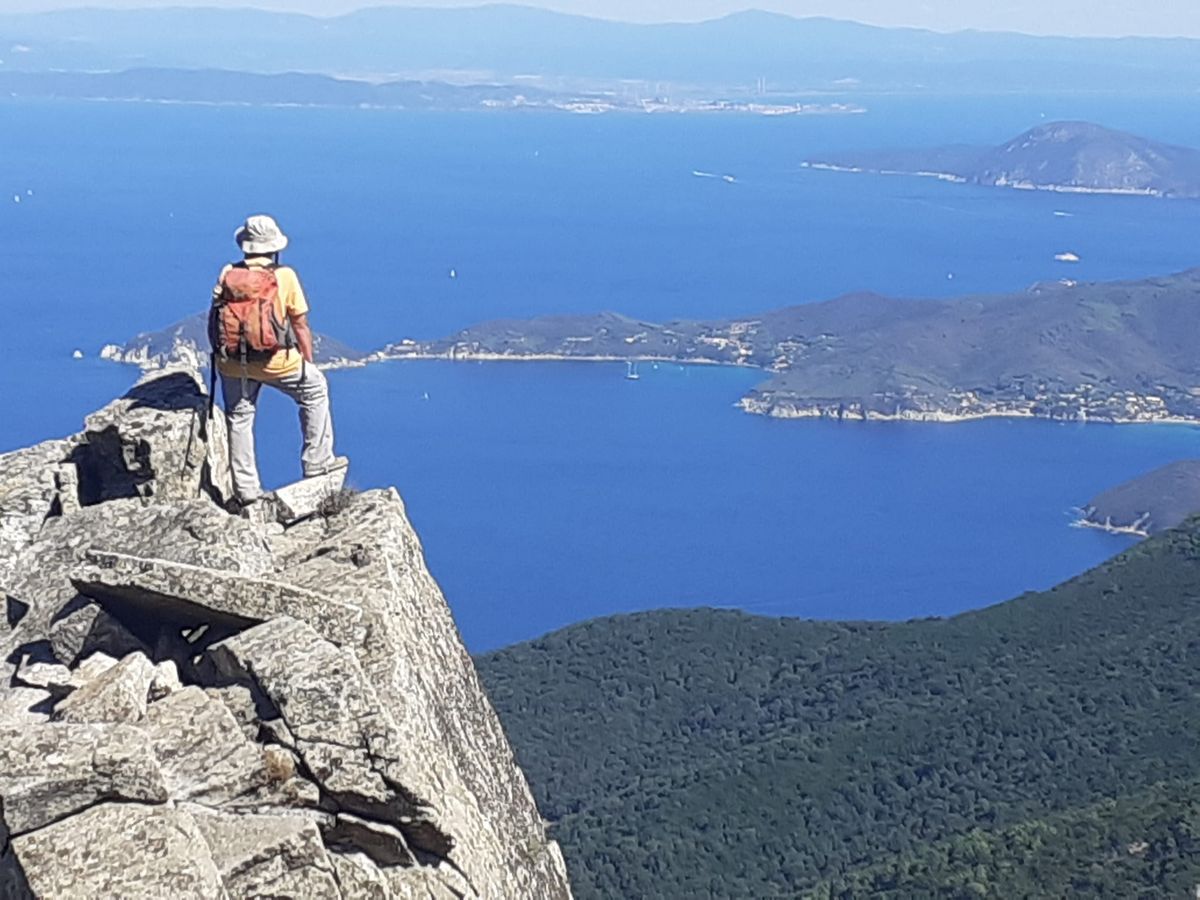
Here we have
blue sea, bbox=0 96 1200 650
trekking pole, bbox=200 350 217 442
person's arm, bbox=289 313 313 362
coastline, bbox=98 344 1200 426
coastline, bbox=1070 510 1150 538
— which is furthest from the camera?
coastline, bbox=98 344 1200 426

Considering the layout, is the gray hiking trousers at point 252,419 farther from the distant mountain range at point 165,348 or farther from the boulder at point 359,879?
the distant mountain range at point 165,348

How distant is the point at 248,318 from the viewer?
30.2 feet

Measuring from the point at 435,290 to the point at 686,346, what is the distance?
27199mm

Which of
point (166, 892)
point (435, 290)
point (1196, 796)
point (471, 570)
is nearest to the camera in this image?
point (166, 892)

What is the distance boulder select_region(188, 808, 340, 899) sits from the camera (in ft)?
17.9

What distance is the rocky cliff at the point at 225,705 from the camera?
5.45 meters

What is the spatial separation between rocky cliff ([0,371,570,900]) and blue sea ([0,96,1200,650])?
165 feet

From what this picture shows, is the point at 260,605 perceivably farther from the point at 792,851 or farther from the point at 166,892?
the point at 792,851

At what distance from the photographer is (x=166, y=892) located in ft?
16.8

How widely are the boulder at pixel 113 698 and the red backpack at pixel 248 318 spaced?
311 cm

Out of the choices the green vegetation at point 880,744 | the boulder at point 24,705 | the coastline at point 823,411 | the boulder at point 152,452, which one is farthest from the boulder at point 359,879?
the coastline at point 823,411

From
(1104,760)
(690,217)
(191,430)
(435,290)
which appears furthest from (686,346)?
(191,430)

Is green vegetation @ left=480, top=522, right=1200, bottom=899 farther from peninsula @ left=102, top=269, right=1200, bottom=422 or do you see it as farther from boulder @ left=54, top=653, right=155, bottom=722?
peninsula @ left=102, top=269, right=1200, bottom=422

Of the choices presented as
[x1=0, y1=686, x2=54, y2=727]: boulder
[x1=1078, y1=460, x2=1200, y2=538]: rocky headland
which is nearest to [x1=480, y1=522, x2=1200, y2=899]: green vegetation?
[x1=0, y1=686, x2=54, y2=727]: boulder
